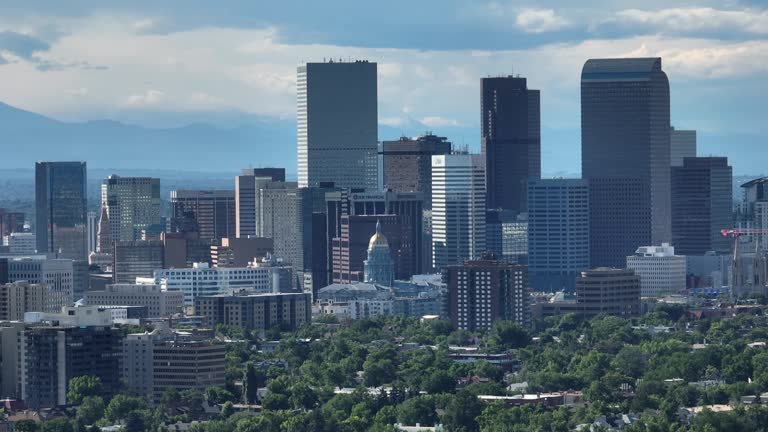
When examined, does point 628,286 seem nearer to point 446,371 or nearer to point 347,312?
point 347,312

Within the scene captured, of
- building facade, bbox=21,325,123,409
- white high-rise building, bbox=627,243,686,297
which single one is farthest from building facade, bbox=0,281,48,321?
white high-rise building, bbox=627,243,686,297

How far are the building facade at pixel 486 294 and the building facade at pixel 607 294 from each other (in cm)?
660

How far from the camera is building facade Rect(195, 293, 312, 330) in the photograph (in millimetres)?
159000

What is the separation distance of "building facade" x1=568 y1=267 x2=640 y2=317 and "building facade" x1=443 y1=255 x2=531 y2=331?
6595 mm

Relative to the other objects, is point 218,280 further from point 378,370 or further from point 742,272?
point 378,370

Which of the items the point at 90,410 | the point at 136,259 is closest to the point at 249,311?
the point at 136,259

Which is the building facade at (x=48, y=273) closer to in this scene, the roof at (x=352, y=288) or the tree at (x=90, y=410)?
the roof at (x=352, y=288)

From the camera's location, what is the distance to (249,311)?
15962 cm

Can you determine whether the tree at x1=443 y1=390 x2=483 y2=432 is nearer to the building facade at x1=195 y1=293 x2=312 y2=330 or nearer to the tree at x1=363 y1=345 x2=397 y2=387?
the tree at x1=363 y1=345 x2=397 y2=387

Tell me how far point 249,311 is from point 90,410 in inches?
1944

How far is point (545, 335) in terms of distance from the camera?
501 ft

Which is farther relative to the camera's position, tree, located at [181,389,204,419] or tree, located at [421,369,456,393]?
tree, located at [421,369,456,393]

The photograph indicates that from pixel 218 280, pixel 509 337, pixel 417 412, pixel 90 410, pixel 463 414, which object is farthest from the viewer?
pixel 218 280

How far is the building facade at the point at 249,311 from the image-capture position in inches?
6260
